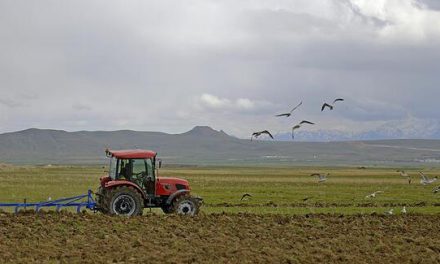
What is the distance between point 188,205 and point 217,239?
5565 mm

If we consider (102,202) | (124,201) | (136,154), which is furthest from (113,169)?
(124,201)

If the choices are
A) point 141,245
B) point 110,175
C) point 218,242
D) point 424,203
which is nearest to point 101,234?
point 141,245

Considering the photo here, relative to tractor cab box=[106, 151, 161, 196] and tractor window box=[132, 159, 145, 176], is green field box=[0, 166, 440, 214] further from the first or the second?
tractor window box=[132, 159, 145, 176]

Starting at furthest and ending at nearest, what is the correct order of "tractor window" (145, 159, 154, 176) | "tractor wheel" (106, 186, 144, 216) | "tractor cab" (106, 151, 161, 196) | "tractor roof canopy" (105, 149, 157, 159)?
1. "tractor window" (145, 159, 154, 176)
2. "tractor cab" (106, 151, 161, 196)
3. "tractor roof canopy" (105, 149, 157, 159)
4. "tractor wheel" (106, 186, 144, 216)

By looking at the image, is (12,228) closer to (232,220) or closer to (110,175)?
(110,175)

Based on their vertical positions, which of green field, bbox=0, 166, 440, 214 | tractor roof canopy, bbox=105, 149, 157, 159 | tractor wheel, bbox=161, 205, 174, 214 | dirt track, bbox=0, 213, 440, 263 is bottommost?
green field, bbox=0, 166, 440, 214

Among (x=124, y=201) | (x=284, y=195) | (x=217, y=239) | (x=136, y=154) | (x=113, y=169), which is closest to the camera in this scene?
(x=217, y=239)

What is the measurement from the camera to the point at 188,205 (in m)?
24.4

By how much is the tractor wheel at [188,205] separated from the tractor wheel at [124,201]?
1.45 m

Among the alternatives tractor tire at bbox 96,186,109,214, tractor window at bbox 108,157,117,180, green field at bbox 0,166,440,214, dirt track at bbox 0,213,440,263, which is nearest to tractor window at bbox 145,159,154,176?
tractor window at bbox 108,157,117,180

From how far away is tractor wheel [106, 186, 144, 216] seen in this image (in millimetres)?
23156

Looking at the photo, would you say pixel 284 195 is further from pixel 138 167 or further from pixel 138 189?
pixel 138 189

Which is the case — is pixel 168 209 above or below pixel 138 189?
below

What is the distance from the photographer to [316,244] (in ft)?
60.3
